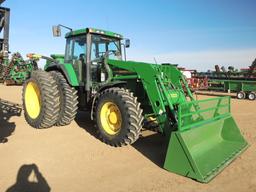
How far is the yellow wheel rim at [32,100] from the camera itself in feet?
24.4

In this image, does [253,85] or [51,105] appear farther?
[253,85]

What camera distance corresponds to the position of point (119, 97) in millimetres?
5379

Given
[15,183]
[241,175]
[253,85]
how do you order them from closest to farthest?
[15,183] → [241,175] → [253,85]

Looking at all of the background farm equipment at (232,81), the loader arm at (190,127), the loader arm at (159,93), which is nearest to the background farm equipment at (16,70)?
the background farm equipment at (232,81)

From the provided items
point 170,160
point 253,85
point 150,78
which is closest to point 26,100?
point 150,78

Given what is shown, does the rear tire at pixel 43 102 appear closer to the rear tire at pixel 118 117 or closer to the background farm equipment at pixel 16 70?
the rear tire at pixel 118 117

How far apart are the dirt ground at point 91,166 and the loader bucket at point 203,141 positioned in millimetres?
141

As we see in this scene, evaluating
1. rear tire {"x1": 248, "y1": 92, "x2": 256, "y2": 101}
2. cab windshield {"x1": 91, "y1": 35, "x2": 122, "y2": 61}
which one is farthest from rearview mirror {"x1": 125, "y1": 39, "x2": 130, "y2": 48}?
rear tire {"x1": 248, "y1": 92, "x2": 256, "y2": 101}

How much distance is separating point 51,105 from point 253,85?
11585 mm

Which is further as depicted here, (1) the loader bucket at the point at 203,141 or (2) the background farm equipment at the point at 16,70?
(2) the background farm equipment at the point at 16,70

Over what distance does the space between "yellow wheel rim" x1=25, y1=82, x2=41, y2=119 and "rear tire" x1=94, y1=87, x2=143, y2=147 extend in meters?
2.32

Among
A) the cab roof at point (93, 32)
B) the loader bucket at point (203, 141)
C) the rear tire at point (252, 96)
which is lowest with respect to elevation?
the loader bucket at point (203, 141)

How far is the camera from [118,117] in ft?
18.2

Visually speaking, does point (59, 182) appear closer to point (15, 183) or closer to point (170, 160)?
point (15, 183)
